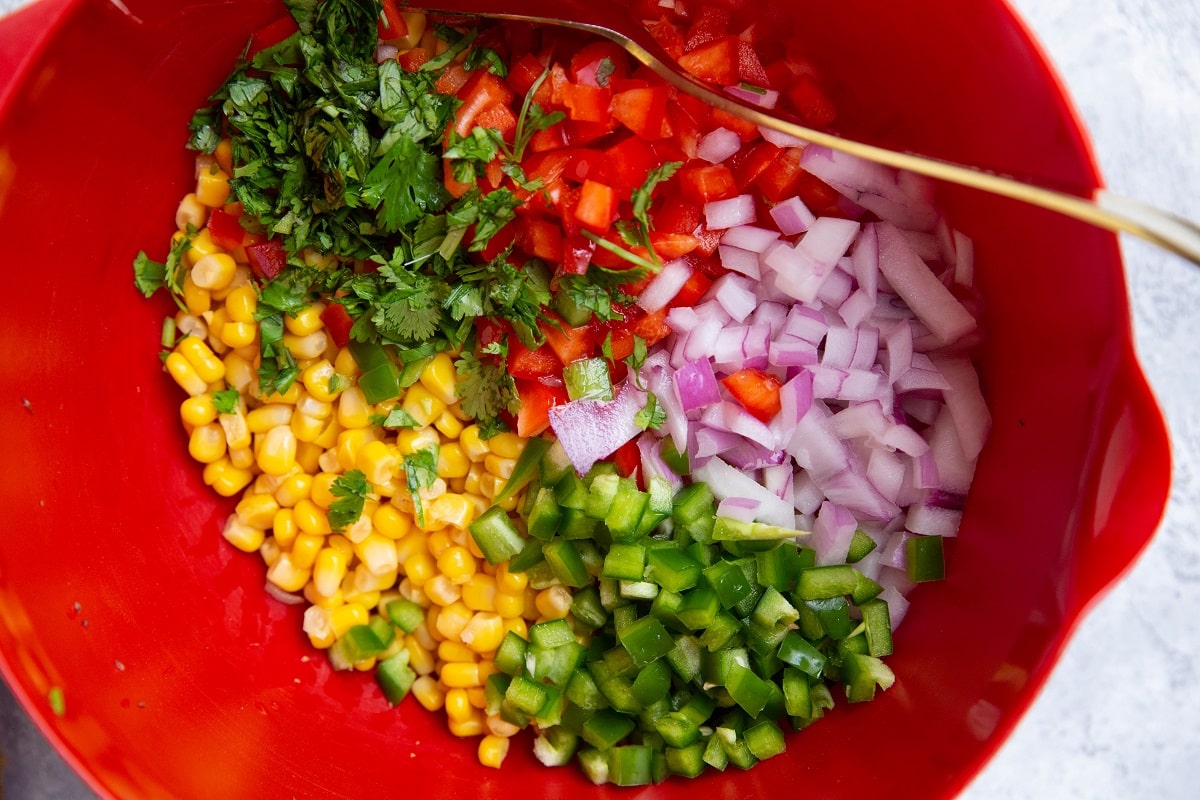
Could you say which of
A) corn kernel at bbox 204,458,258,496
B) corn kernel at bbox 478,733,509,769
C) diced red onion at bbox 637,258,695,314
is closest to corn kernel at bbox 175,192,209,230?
corn kernel at bbox 204,458,258,496

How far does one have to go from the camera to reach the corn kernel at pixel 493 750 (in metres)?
1.92

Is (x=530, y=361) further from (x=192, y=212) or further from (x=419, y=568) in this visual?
(x=192, y=212)

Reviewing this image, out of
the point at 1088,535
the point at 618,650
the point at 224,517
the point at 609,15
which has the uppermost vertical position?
the point at 609,15

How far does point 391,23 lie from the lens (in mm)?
1691

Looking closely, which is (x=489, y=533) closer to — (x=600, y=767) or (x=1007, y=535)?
(x=600, y=767)

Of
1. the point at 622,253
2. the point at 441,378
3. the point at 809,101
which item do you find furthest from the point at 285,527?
the point at 809,101

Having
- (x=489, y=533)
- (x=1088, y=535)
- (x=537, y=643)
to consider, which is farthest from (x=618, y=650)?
(x=1088, y=535)

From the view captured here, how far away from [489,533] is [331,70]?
3.19ft

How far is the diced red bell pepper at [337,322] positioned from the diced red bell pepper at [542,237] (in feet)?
1.38

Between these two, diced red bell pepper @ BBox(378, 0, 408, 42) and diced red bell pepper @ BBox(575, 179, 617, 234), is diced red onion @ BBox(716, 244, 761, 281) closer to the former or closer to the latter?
diced red bell pepper @ BBox(575, 179, 617, 234)

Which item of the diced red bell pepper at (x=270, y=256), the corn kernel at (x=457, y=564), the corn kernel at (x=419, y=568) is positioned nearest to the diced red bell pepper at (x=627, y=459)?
the corn kernel at (x=457, y=564)

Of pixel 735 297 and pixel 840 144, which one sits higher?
pixel 840 144

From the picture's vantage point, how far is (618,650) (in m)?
1.82

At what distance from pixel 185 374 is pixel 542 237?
84 centimetres
